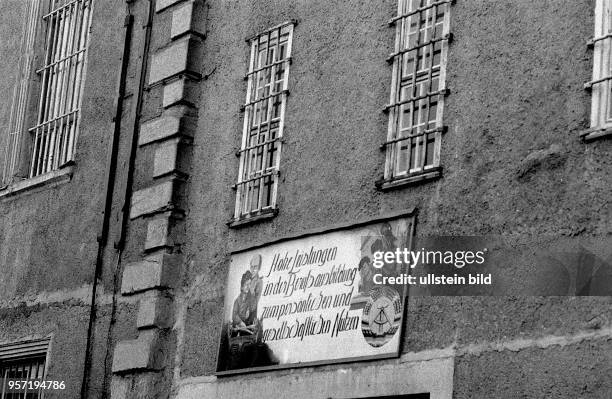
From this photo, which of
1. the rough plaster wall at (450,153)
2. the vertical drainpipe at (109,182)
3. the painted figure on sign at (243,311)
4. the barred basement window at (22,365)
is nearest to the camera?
the rough plaster wall at (450,153)

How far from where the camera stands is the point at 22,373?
13.8 m

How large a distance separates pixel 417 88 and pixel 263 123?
6.44 ft

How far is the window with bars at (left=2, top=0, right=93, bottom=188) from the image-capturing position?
1429 cm

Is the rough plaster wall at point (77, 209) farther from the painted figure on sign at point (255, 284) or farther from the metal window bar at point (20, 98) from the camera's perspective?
the painted figure on sign at point (255, 284)

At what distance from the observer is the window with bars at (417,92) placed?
9.79 metres

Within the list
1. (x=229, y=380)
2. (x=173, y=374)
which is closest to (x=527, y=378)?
(x=229, y=380)

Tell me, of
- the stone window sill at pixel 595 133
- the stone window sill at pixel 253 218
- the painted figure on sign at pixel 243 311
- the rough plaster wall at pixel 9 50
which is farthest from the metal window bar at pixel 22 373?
the stone window sill at pixel 595 133

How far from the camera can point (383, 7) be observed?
1056cm

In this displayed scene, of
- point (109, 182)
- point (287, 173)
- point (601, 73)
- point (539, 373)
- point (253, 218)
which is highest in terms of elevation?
A: point (109, 182)

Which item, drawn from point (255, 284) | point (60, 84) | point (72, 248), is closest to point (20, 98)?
point (60, 84)

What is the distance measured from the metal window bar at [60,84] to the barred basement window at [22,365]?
2.04 metres

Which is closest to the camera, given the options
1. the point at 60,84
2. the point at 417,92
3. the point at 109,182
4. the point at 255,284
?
the point at 417,92

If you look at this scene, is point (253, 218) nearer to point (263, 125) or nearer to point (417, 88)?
point (263, 125)

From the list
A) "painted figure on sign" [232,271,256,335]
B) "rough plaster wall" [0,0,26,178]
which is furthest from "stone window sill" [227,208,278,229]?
"rough plaster wall" [0,0,26,178]
